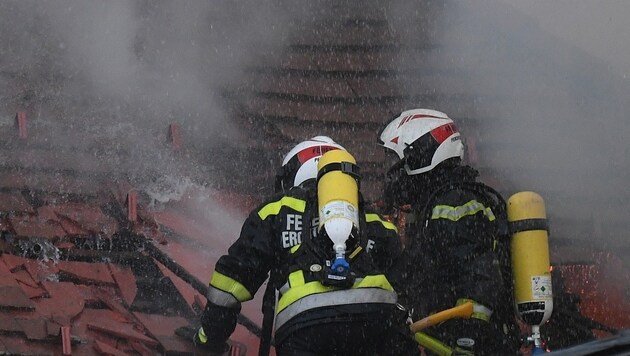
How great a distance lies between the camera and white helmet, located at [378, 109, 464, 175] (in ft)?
19.3

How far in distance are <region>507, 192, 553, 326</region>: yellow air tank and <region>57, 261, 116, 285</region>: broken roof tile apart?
2395mm

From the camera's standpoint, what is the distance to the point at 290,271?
484 centimetres

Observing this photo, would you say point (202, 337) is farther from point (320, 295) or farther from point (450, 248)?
point (450, 248)

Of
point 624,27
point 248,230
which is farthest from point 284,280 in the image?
point 624,27

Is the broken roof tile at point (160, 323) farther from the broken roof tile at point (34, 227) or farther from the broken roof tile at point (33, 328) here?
the broken roof tile at point (34, 227)

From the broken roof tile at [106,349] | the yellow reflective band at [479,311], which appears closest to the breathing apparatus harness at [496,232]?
the yellow reflective band at [479,311]

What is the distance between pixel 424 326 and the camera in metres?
5.34

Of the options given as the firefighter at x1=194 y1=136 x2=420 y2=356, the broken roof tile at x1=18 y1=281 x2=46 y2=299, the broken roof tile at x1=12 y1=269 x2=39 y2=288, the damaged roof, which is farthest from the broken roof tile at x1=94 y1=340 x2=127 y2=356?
the firefighter at x1=194 y1=136 x2=420 y2=356

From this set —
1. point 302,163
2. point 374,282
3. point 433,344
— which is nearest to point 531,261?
point 433,344

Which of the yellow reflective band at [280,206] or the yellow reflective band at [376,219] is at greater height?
the yellow reflective band at [280,206]

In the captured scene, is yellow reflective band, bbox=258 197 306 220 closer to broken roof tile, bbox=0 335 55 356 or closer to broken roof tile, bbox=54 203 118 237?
broken roof tile, bbox=0 335 55 356

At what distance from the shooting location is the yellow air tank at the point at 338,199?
467 cm

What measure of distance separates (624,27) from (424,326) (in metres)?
A: 5.35

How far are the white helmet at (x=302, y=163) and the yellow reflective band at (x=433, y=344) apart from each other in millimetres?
930
